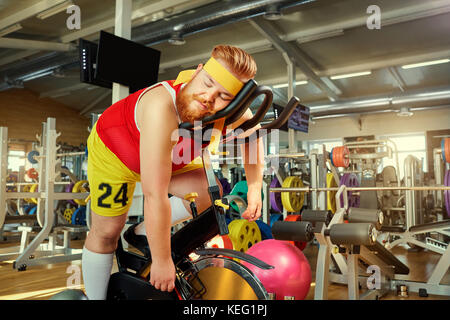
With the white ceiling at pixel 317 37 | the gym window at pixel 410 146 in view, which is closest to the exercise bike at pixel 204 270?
the white ceiling at pixel 317 37

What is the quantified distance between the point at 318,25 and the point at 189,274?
194 inches

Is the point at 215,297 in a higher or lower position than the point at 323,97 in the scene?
lower

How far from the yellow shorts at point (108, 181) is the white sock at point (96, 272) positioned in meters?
0.16

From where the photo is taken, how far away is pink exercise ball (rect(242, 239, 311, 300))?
205 cm

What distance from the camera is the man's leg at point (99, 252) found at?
1.06 meters

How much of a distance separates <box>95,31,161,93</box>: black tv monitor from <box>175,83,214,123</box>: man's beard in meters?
1.57

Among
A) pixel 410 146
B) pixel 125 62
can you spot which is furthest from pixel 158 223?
pixel 410 146

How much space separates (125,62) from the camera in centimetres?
240

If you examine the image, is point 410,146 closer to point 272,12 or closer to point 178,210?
point 272,12

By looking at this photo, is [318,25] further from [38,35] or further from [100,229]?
[100,229]

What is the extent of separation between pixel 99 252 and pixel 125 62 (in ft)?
5.31

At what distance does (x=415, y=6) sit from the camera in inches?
175

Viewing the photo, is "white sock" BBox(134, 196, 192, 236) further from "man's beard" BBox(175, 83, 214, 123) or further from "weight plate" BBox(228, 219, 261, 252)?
"weight plate" BBox(228, 219, 261, 252)
